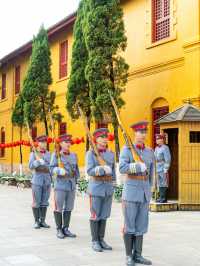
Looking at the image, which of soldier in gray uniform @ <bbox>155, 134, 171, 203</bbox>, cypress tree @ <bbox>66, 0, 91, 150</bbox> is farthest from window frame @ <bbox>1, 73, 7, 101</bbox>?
soldier in gray uniform @ <bbox>155, 134, 171, 203</bbox>

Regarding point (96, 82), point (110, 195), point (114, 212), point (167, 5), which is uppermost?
point (167, 5)

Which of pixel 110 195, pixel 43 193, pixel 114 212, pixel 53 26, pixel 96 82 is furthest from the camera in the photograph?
pixel 53 26

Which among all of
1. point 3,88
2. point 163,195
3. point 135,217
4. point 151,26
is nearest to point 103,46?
point 151,26

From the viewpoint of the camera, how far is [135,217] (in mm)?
6855

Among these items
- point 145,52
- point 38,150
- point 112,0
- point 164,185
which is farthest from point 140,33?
point 38,150

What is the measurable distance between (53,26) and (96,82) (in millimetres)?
8348

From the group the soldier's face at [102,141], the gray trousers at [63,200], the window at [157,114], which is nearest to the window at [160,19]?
the window at [157,114]

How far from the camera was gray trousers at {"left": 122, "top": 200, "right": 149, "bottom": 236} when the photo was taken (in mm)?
6773

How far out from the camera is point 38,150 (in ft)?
34.4

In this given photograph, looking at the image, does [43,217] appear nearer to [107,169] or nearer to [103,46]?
[107,169]

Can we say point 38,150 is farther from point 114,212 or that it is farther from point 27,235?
point 114,212

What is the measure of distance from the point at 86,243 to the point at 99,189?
3.36 ft

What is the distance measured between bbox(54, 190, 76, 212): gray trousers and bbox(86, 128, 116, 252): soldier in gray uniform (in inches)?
46.2

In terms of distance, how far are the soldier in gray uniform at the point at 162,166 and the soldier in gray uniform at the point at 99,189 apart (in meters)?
5.34
